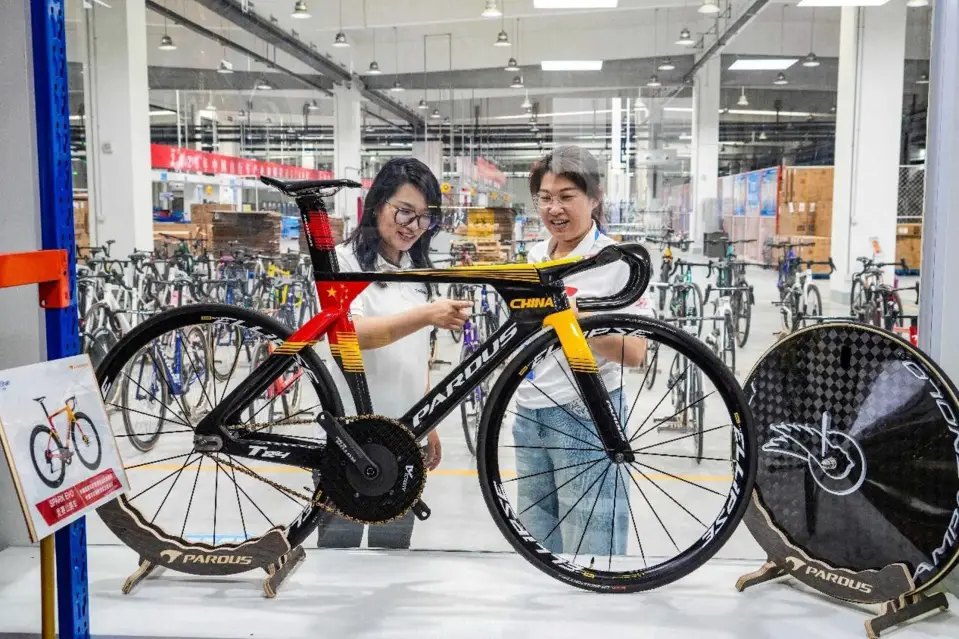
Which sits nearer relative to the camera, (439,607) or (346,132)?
(439,607)

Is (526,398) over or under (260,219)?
under

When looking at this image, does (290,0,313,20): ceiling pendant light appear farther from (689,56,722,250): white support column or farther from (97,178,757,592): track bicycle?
(689,56,722,250): white support column

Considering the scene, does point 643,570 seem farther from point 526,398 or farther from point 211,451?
point 211,451

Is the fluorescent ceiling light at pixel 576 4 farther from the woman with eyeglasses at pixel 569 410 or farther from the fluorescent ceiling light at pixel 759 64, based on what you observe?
the woman with eyeglasses at pixel 569 410

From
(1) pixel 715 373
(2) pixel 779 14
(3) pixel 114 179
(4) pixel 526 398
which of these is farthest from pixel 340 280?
(2) pixel 779 14

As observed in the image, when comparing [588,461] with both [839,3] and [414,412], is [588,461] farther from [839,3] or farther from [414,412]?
[839,3]

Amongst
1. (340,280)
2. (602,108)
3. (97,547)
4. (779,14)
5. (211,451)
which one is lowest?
(97,547)

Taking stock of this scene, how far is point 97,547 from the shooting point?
2.28m

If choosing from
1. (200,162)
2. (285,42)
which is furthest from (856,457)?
(200,162)

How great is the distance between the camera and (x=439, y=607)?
186 centimetres

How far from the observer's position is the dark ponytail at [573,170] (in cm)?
217

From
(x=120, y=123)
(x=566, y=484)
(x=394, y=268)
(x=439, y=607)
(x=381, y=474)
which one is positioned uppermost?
(x=120, y=123)

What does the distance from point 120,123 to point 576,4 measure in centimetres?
175

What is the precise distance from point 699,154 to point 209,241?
6.64ft
